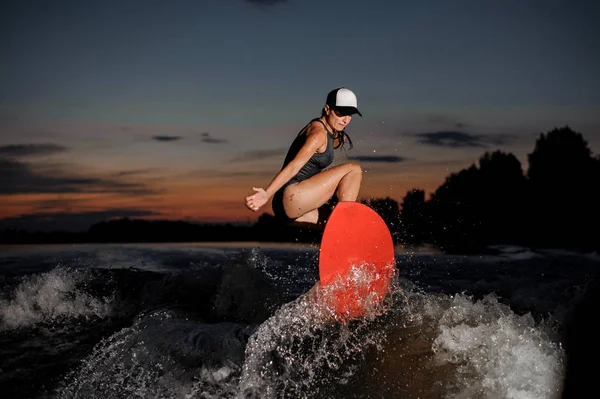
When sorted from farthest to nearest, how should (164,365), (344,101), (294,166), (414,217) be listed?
(414,217), (344,101), (294,166), (164,365)

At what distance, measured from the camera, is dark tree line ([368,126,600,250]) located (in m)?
17.8

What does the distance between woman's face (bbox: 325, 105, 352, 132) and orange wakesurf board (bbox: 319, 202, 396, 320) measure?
68 centimetres

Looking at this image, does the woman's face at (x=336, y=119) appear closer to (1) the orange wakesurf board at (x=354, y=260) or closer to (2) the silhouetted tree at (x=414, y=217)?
(1) the orange wakesurf board at (x=354, y=260)

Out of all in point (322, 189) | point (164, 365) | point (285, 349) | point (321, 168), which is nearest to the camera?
point (285, 349)

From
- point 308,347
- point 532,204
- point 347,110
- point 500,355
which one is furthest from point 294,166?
point 532,204

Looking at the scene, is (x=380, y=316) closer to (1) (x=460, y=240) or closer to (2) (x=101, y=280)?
(2) (x=101, y=280)

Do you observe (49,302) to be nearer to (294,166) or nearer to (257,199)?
(257,199)

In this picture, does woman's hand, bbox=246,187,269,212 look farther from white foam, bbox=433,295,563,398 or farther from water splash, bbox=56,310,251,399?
white foam, bbox=433,295,563,398

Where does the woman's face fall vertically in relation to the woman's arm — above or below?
above

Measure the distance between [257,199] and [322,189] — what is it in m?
0.80

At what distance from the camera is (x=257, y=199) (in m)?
3.95

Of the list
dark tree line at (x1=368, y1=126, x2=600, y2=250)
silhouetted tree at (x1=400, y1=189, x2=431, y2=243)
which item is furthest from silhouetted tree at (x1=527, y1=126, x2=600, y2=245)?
silhouetted tree at (x1=400, y1=189, x2=431, y2=243)

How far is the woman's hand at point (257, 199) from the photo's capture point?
12.8ft

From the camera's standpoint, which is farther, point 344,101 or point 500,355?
point 344,101
